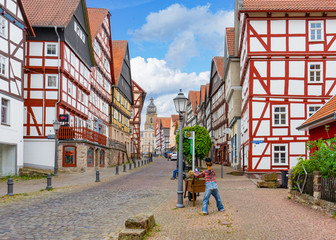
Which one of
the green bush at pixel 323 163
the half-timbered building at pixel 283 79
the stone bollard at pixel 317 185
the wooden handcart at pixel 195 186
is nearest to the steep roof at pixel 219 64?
the half-timbered building at pixel 283 79

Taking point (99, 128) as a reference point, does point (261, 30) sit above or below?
above

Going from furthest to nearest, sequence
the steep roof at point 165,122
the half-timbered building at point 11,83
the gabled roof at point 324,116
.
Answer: the steep roof at point 165,122 → the half-timbered building at point 11,83 → the gabled roof at point 324,116

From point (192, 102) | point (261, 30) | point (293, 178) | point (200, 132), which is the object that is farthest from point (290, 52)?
point (192, 102)

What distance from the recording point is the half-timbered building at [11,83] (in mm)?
22422

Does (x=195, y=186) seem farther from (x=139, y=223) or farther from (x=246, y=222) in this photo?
(x=139, y=223)

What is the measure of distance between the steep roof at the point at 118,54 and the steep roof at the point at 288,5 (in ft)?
78.3

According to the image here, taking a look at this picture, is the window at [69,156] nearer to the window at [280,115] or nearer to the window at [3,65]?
the window at [3,65]

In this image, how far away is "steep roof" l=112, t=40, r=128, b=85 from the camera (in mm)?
47497

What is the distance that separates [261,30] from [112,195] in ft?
54.0

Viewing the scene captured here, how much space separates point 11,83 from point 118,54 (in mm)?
26922

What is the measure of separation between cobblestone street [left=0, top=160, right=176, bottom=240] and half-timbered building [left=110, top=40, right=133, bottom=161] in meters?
31.5

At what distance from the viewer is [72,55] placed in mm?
30766

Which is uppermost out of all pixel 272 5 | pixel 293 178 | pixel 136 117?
pixel 272 5

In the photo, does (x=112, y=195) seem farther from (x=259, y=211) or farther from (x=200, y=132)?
(x=200, y=132)
